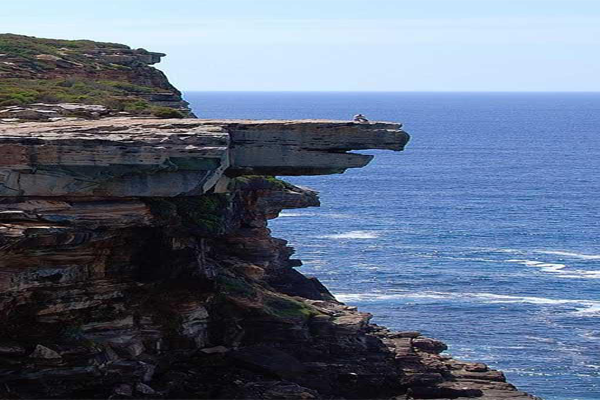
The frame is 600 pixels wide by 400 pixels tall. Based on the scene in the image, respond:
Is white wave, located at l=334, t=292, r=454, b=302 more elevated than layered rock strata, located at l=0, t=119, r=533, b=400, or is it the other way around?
layered rock strata, located at l=0, t=119, r=533, b=400

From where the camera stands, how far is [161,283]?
1767 inches

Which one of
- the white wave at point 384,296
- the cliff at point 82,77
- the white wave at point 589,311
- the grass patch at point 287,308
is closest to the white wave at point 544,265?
the white wave at point 589,311

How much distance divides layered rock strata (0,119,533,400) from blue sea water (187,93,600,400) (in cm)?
1464

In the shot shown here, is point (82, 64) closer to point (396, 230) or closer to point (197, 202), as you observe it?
point (197, 202)

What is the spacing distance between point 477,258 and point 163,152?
177ft

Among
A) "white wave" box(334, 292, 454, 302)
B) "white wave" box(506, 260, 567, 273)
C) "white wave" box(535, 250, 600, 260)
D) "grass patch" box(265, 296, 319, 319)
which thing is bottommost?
"white wave" box(334, 292, 454, 302)

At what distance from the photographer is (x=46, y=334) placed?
41844mm

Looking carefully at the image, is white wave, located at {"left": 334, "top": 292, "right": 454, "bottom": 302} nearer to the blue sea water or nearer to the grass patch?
the blue sea water

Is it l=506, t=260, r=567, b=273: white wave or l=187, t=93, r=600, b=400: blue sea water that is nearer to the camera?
l=187, t=93, r=600, b=400: blue sea water

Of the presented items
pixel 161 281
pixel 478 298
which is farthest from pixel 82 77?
pixel 478 298

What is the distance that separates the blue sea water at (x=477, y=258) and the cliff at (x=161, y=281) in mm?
14870

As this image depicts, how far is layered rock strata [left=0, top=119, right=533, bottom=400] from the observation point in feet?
132

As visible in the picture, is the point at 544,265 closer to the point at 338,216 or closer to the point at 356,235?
the point at 356,235

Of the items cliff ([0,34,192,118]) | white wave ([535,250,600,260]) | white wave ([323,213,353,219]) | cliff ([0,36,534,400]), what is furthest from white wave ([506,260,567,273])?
cliff ([0,36,534,400])
